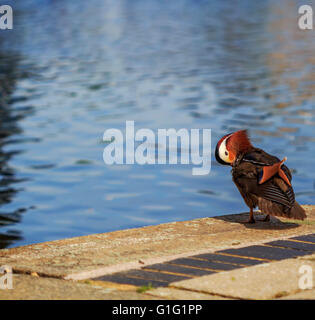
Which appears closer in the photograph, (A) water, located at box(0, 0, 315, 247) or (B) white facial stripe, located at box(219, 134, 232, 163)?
(B) white facial stripe, located at box(219, 134, 232, 163)

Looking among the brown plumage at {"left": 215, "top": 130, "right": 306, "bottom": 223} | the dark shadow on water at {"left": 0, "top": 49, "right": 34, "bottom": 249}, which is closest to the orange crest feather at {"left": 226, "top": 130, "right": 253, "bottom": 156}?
the brown plumage at {"left": 215, "top": 130, "right": 306, "bottom": 223}

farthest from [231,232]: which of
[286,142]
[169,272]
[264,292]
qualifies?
[286,142]

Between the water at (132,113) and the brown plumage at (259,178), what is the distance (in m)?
3.80

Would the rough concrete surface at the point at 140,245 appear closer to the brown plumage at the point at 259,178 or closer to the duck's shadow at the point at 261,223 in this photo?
the duck's shadow at the point at 261,223

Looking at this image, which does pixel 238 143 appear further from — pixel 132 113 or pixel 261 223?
pixel 132 113

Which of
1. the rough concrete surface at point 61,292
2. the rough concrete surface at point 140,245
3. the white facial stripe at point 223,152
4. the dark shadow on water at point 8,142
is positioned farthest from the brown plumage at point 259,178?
the dark shadow on water at point 8,142

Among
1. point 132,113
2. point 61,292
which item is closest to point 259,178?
point 61,292

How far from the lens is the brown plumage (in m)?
6.19

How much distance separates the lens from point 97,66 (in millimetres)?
26625

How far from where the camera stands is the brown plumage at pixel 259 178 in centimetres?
619

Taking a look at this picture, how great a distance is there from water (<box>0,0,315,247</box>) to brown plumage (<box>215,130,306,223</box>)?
150 inches

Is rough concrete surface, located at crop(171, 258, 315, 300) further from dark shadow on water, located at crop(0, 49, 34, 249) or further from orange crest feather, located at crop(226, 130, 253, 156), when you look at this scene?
dark shadow on water, located at crop(0, 49, 34, 249)

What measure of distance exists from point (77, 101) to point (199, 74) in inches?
212
